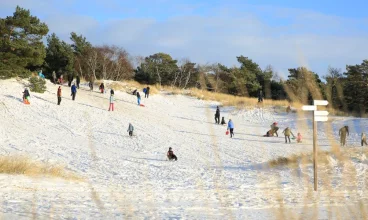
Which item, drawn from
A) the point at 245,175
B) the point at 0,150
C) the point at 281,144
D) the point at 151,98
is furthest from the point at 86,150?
the point at 151,98

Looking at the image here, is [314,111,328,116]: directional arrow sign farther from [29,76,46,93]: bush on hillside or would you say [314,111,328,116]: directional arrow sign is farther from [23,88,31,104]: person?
[29,76,46,93]: bush on hillside

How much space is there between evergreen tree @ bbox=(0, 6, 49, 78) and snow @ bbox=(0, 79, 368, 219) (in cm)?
226

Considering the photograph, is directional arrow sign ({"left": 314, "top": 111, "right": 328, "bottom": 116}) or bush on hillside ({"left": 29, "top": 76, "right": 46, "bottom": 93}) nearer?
directional arrow sign ({"left": 314, "top": 111, "right": 328, "bottom": 116})

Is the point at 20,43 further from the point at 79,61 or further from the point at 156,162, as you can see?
the point at 79,61

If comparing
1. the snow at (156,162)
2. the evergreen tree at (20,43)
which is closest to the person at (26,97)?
the snow at (156,162)

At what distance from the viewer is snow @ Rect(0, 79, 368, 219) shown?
7949 mm

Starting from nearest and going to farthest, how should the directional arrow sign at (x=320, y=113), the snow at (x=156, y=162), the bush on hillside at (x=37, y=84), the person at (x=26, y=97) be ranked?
the snow at (x=156, y=162) → the directional arrow sign at (x=320, y=113) → the person at (x=26, y=97) → the bush on hillside at (x=37, y=84)

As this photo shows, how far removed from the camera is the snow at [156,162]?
7949 millimetres

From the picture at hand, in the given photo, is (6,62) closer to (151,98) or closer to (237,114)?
(151,98)

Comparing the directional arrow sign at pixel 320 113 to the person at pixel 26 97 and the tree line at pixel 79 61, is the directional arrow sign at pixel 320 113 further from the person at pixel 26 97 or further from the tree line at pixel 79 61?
the person at pixel 26 97

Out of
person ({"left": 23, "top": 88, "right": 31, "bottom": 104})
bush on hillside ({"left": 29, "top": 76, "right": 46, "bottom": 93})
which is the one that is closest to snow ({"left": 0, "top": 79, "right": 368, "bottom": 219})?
person ({"left": 23, "top": 88, "right": 31, "bottom": 104})

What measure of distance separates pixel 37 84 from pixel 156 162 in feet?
72.1

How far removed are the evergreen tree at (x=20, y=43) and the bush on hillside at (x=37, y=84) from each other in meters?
0.90

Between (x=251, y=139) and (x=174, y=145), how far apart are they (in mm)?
5577
